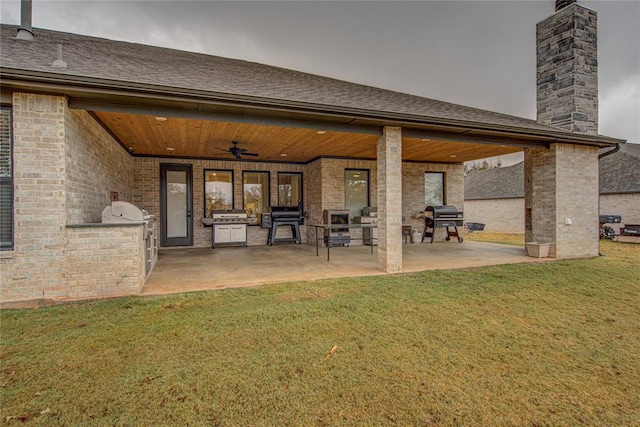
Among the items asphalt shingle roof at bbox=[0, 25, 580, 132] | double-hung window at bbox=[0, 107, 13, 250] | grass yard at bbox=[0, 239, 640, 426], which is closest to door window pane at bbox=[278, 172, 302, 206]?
asphalt shingle roof at bbox=[0, 25, 580, 132]

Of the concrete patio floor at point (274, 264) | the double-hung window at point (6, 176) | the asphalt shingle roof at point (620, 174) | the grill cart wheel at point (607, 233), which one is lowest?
the concrete patio floor at point (274, 264)

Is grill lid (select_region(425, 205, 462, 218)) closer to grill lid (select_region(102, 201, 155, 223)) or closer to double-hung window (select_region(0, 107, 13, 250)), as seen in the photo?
grill lid (select_region(102, 201, 155, 223))

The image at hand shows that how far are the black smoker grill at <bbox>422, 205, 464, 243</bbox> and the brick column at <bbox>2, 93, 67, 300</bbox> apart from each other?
31.1 ft

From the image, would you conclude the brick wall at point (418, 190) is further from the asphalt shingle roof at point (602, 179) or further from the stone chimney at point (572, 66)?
the asphalt shingle roof at point (602, 179)

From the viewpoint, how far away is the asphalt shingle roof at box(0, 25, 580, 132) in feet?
13.3

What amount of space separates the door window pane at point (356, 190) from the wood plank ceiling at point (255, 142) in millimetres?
665

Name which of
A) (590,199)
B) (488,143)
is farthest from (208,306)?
(590,199)

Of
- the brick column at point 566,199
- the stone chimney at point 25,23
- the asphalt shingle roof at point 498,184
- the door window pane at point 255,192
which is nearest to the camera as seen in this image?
the stone chimney at point 25,23

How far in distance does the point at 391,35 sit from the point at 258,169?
284 inches

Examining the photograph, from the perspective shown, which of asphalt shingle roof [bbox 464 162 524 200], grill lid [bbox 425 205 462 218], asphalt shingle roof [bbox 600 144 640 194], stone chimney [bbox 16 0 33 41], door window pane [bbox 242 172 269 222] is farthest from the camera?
asphalt shingle roof [bbox 464 162 524 200]

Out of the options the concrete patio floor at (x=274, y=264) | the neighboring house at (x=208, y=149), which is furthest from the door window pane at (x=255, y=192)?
the concrete patio floor at (x=274, y=264)

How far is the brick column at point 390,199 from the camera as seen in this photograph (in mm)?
5484

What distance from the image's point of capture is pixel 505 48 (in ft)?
37.2

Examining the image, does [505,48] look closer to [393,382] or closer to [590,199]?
[590,199]
